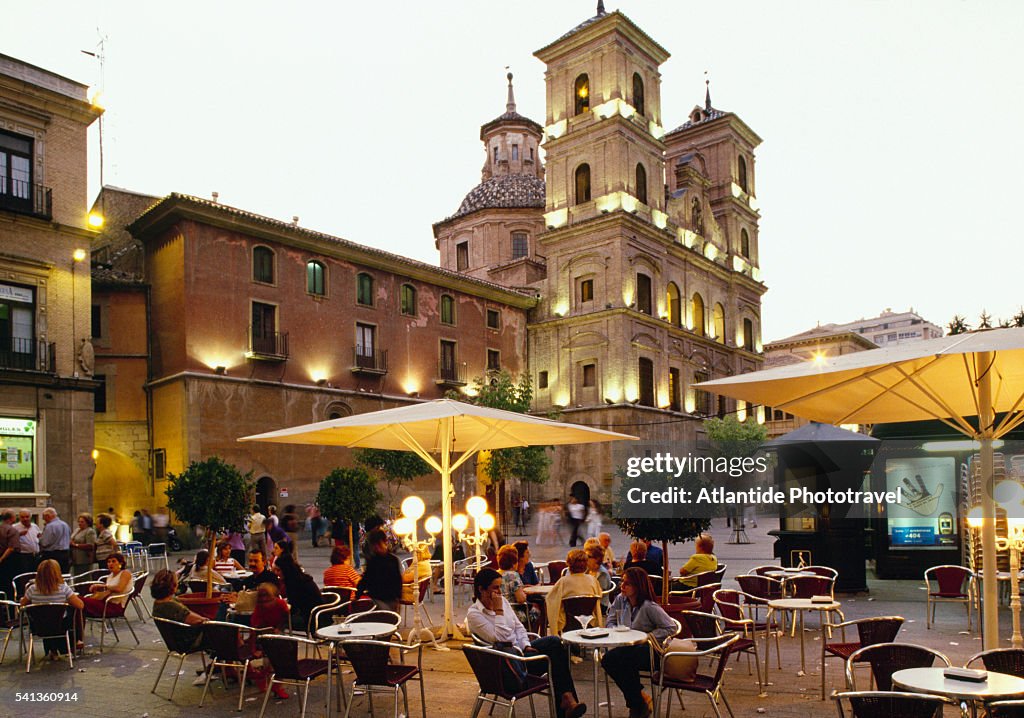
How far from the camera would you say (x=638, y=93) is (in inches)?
1555

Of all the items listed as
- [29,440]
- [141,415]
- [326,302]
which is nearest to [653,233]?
[326,302]

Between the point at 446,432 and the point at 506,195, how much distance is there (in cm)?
3886

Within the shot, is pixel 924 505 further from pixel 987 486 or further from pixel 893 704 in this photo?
pixel 893 704

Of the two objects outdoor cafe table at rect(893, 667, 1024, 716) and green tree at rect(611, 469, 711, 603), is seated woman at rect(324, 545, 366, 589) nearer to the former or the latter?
green tree at rect(611, 469, 711, 603)

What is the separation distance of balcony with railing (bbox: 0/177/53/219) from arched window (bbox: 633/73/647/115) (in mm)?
27061

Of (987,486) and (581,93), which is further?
(581,93)

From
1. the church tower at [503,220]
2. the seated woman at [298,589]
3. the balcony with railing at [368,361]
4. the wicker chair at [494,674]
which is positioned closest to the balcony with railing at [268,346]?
the balcony with railing at [368,361]

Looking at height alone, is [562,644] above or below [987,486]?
below

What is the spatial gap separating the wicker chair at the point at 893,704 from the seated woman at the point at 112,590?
816 cm

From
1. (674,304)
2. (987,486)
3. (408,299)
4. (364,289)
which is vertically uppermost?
(674,304)

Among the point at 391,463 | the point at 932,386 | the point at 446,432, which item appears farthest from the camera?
the point at 391,463

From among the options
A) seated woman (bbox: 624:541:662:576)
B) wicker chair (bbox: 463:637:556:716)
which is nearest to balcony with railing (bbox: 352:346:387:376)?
seated woman (bbox: 624:541:662:576)

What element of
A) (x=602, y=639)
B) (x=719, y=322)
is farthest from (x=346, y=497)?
(x=719, y=322)

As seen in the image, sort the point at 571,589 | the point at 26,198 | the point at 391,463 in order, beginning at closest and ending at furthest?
Answer: the point at 571,589 → the point at 26,198 → the point at 391,463
